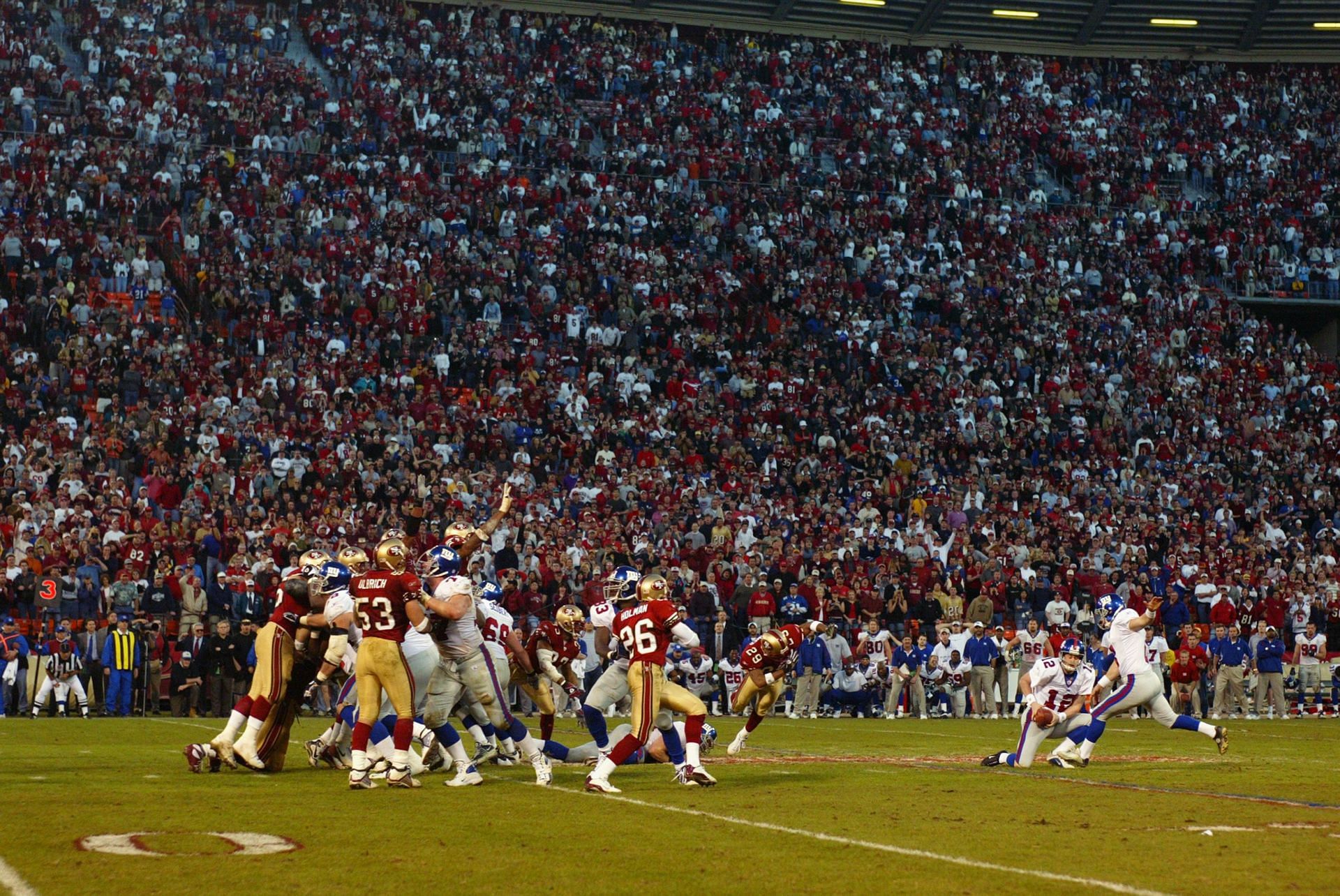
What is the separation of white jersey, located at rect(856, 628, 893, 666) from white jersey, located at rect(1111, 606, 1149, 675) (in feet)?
36.0

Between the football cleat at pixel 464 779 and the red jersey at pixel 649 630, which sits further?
the football cleat at pixel 464 779

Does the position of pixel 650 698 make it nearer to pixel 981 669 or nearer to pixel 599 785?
pixel 599 785

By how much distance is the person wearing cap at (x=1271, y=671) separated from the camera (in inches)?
1050

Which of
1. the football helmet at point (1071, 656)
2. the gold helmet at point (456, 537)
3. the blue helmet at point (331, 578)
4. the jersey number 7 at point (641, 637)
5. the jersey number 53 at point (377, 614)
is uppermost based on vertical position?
the gold helmet at point (456, 537)

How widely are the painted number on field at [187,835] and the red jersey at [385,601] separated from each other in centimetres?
266

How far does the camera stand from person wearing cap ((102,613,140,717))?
2347cm

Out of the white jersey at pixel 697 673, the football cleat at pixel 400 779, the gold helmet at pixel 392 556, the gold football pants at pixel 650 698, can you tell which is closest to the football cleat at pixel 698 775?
the gold football pants at pixel 650 698

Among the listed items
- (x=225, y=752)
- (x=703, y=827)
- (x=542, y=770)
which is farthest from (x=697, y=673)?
(x=703, y=827)

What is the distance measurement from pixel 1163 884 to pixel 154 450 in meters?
23.0

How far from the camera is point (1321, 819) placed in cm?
1037

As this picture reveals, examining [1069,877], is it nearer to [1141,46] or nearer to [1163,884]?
[1163,884]

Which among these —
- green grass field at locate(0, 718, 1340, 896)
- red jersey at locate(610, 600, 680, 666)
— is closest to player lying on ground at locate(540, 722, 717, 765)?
green grass field at locate(0, 718, 1340, 896)

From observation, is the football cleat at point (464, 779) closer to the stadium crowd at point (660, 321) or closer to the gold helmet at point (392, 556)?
the gold helmet at point (392, 556)

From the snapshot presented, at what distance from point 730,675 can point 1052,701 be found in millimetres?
11430
